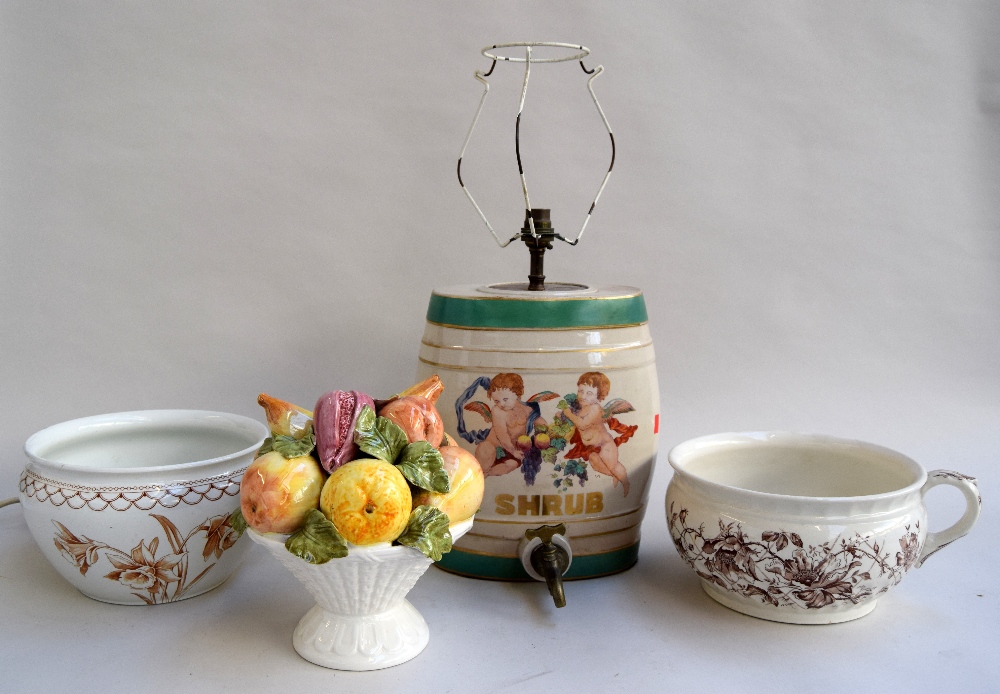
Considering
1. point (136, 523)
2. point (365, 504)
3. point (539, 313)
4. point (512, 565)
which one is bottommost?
point (512, 565)

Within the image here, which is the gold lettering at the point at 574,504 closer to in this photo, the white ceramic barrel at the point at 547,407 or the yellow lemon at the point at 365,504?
the white ceramic barrel at the point at 547,407

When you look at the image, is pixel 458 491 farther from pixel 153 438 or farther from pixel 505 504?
pixel 153 438

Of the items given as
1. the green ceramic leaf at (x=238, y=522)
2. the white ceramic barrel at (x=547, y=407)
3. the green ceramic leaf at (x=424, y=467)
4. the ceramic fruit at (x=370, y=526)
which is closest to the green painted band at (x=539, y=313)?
the white ceramic barrel at (x=547, y=407)

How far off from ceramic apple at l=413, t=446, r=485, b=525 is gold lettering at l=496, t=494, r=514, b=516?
0.68ft

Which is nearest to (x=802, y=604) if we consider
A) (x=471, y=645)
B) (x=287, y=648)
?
(x=471, y=645)

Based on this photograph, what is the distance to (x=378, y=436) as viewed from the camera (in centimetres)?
105

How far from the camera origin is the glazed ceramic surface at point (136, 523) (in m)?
1.17

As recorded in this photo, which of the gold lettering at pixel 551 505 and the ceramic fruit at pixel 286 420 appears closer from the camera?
the ceramic fruit at pixel 286 420

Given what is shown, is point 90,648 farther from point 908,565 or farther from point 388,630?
point 908,565

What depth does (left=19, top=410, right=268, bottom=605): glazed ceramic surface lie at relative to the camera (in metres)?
1.17

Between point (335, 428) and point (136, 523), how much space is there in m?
0.34

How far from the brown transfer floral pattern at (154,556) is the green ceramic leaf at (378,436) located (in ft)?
0.99

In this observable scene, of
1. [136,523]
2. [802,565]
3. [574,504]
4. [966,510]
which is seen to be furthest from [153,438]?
[966,510]

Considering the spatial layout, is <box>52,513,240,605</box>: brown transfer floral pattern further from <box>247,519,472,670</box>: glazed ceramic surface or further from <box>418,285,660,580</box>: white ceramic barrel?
<box>418,285,660,580</box>: white ceramic barrel
